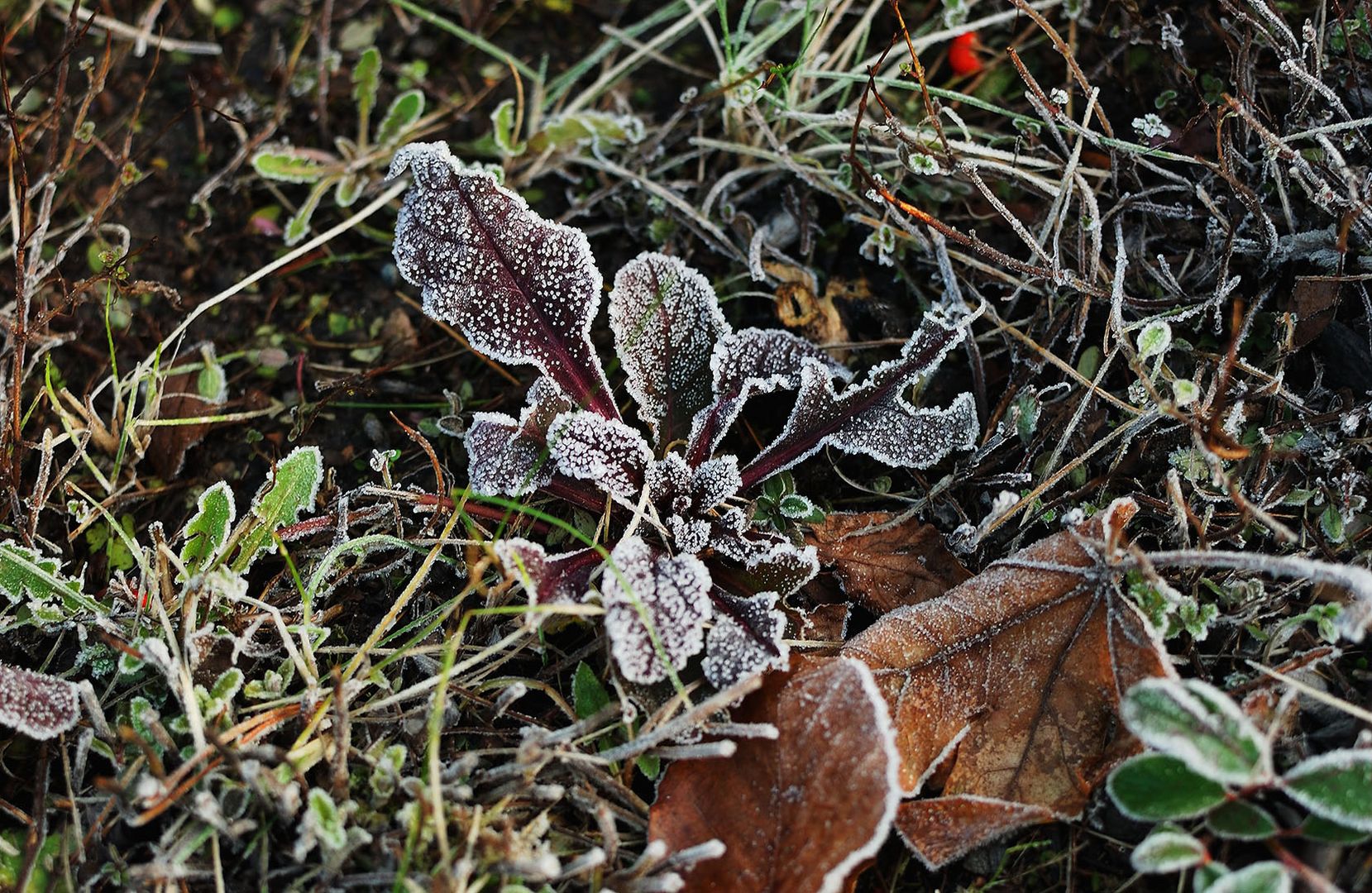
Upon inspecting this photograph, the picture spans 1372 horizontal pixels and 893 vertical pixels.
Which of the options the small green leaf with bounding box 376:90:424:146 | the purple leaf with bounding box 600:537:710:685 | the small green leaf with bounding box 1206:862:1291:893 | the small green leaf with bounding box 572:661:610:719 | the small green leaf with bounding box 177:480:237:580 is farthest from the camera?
the small green leaf with bounding box 376:90:424:146

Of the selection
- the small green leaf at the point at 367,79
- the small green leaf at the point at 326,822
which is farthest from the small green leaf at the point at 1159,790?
the small green leaf at the point at 367,79

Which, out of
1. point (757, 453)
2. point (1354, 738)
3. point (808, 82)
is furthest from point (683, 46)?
point (1354, 738)

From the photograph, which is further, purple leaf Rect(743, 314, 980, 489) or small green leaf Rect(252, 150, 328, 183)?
small green leaf Rect(252, 150, 328, 183)

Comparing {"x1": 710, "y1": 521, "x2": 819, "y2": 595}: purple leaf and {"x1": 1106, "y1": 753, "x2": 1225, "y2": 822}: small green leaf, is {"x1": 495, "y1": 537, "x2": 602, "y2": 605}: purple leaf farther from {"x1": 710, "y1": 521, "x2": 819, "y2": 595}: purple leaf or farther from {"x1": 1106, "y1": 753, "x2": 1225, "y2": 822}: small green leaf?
{"x1": 1106, "y1": 753, "x2": 1225, "y2": 822}: small green leaf

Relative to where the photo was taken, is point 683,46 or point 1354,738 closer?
point 1354,738

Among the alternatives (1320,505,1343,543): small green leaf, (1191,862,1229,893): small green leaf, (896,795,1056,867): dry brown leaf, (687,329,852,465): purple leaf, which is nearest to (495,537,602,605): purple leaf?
(687,329,852,465): purple leaf

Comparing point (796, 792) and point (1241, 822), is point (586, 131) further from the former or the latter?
point (1241, 822)

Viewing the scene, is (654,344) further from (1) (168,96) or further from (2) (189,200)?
(1) (168,96)

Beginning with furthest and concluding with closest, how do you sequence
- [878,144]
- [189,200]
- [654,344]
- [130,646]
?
[189,200]
[878,144]
[654,344]
[130,646]
